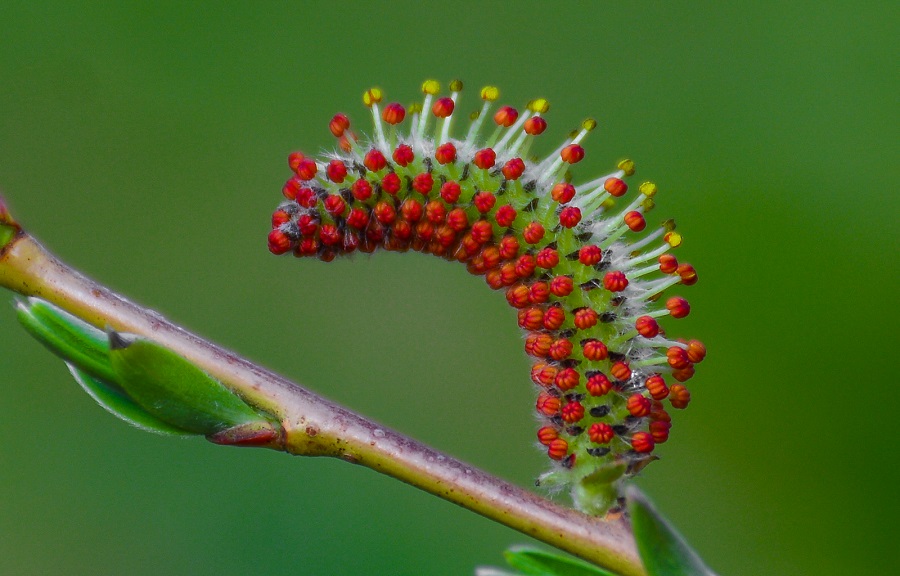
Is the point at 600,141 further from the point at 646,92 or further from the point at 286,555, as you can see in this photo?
the point at 286,555

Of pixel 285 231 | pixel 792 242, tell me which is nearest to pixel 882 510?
pixel 792 242

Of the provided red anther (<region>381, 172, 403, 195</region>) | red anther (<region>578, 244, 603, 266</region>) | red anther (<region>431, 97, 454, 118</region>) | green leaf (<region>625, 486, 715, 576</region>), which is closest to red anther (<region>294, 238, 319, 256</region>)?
red anther (<region>381, 172, 403, 195</region>)

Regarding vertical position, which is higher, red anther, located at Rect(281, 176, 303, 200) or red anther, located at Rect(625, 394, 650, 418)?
red anther, located at Rect(281, 176, 303, 200)

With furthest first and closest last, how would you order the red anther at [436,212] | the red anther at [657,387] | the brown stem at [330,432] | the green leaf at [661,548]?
the red anther at [436,212], the red anther at [657,387], the brown stem at [330,432], the green leaf at [661,548]

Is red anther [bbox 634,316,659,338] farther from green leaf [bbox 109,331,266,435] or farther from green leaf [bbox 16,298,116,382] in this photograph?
green leaf [bbox 16,298,116,382]

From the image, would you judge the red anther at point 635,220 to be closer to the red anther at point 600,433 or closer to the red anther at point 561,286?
the red anther at point 561,286

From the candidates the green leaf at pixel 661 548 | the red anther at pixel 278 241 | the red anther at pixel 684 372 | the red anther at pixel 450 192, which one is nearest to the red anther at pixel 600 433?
the red anther at pixel 684 372
